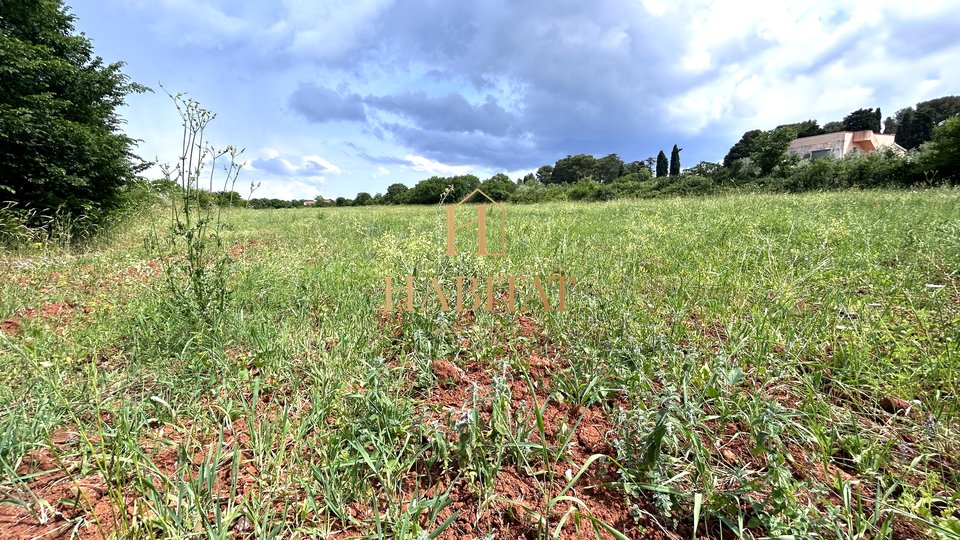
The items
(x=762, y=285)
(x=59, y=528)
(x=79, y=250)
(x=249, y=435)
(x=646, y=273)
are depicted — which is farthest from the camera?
(x=79, y=250)

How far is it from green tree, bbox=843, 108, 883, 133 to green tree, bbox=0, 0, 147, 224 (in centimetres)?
8737

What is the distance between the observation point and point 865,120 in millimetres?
56594

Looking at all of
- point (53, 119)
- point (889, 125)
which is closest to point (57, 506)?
point (53, 119)

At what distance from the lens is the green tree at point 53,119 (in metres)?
Result: 5.13

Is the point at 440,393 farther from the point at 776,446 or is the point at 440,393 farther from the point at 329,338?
the point at 776,446

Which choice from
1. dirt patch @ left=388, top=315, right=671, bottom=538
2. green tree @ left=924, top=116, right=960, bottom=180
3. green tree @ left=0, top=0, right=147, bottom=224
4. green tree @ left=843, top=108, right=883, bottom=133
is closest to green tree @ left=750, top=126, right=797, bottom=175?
green tree @ left=924, top=116, right=960, bottom=180

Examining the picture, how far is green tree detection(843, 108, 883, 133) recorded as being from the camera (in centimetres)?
5616

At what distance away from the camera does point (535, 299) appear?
9.11 ft

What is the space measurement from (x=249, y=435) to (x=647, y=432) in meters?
1.62

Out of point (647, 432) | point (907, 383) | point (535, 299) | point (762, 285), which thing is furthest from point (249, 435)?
point (762, 285)

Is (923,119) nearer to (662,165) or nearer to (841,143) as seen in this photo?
(841,143)

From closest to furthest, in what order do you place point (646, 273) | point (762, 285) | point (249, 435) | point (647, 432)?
1. point (647, 432)
2. point (249, 435)
3. point (762, 285)
4. point (646, 273)

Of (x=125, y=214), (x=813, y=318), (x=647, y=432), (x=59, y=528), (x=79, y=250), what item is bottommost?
(x=59, y=528)

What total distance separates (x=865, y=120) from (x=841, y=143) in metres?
16.6
